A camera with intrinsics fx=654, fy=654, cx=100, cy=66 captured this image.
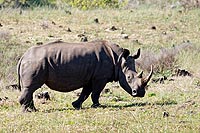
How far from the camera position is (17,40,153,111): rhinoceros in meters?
12.0

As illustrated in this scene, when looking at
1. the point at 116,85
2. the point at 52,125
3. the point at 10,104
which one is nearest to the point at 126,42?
the point at 116,85

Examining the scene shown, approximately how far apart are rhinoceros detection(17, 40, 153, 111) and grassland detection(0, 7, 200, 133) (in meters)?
0.41

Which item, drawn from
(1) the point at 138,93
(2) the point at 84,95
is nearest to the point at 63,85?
(2) the point at 84,95

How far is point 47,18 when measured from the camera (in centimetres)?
3244

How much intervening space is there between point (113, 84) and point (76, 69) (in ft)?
15.6

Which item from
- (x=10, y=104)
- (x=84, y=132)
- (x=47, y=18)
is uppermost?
(x=84, y=132)

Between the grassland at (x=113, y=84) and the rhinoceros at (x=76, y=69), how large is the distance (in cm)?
41

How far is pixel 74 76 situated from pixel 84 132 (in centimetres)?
302

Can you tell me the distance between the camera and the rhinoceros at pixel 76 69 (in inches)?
474

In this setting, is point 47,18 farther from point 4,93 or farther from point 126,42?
point 4,93

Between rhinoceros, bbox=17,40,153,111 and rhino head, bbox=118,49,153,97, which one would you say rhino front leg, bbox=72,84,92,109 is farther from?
rhino head, bbox=118,49,153,97

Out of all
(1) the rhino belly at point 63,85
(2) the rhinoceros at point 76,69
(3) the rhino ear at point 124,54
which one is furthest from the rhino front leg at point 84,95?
(3) the rhino ear at point 124,54

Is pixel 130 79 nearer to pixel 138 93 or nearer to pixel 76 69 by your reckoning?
pixel 138 93

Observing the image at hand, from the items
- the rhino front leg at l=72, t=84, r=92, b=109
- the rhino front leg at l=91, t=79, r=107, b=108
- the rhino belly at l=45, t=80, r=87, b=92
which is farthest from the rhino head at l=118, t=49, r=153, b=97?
the rhino belly at l=45, t=80, r=87, b=92
